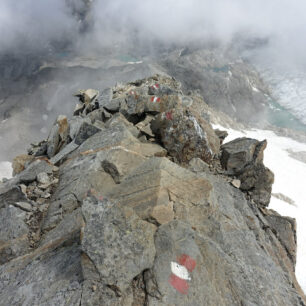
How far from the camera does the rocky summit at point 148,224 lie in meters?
4.30

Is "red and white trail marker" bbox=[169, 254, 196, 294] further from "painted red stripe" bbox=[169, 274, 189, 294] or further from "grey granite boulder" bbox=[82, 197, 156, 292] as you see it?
"grey granite boulder" bbox=[82, 197, 156, 292]

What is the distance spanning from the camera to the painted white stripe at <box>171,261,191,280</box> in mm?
4488

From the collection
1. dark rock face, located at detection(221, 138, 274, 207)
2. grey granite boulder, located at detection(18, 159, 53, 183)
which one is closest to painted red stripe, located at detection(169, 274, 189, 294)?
dark rock face, located at detection(221, 138, 274, 207)

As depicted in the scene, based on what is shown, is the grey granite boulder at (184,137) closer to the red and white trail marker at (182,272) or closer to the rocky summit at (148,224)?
the rocky summit at (148,224)

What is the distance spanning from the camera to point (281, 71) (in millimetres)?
136500

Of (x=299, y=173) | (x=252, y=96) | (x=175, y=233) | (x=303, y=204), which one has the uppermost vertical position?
(x=175, y=233)

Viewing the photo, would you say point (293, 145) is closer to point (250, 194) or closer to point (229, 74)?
point (229, 74)

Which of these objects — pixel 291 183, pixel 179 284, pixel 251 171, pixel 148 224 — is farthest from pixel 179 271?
pixel 291 183

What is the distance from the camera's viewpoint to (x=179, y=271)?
4527mm

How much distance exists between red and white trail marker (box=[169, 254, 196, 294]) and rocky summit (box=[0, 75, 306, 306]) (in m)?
0.02

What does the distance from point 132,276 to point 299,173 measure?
47.9 m

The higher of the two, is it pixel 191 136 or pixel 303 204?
pixel 191 136

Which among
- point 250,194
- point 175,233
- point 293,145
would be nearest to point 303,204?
point 250,194

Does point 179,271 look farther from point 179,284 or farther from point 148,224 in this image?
point 148,224
